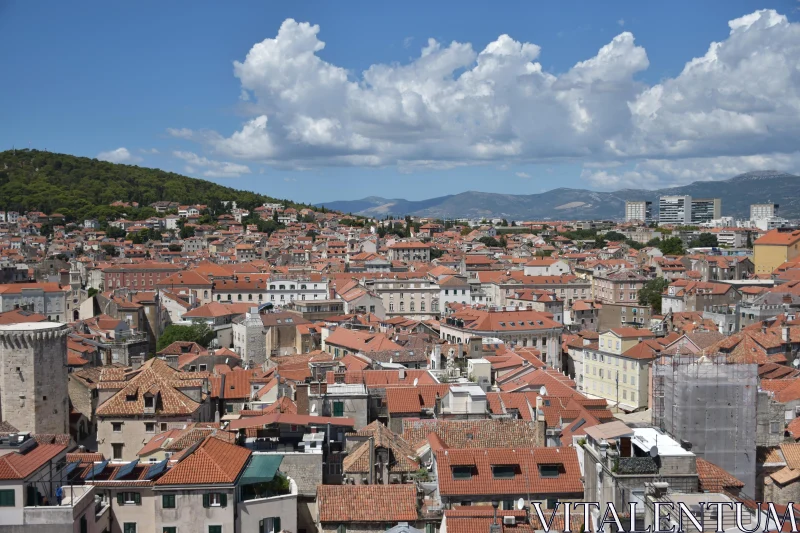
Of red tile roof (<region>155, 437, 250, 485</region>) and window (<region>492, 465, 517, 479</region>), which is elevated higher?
red tile roof (<region>155, 437, 250, 485</region>)

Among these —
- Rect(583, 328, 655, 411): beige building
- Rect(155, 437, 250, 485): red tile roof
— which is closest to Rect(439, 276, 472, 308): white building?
Rect(583, 328, 655, 411): beige building

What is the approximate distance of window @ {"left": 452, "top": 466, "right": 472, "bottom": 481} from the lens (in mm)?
22734

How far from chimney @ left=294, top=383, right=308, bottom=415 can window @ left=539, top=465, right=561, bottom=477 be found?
32.3ft

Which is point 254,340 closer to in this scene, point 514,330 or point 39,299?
point 514,330

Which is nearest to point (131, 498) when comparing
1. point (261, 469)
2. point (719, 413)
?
Result: point (261, 469)

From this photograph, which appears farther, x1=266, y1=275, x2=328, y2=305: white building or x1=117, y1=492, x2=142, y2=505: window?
x1=266, y1=275, x2=328, y2=305: white building

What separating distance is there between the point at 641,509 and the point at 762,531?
95.4 inches

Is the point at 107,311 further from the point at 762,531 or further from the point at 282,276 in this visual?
the point at 762,531

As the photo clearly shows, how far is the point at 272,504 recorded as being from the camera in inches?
801

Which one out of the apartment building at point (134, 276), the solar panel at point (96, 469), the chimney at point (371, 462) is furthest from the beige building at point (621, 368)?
the apartment building at point (134, 276)

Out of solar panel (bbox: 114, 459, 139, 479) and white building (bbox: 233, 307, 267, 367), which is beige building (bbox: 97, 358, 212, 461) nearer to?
solar panel (bbox: 114, 459, 139, 479)

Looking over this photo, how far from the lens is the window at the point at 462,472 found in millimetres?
22734

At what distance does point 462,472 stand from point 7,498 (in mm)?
11132

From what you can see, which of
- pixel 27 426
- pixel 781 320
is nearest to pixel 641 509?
pixel 27 426
